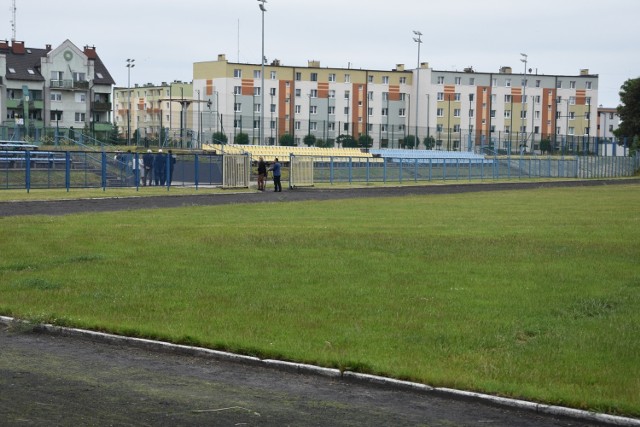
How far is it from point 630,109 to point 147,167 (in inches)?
2629

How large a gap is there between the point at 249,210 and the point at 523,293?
751 inches

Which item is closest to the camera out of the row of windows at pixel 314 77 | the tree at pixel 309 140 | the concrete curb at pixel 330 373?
the concrete curb at pixel 330 373

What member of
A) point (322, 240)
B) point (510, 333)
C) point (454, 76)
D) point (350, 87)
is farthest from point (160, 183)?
point (454, 76)

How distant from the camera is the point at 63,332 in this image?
10977 millimetres

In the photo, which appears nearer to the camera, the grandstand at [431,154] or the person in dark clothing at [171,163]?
the person in dark clothing at [171,163]

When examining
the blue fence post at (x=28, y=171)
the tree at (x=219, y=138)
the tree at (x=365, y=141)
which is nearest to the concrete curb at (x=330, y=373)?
the blue fence post at (x=28, y=171)

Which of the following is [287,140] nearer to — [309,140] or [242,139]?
[309,140]

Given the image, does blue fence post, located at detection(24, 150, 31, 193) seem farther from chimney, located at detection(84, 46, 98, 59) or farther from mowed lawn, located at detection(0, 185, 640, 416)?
chimney, located at detection(84, 46, 98, 59)

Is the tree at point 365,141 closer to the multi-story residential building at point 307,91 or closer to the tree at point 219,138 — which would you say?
the tree at point 219,138

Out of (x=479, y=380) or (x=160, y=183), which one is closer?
(x=479, y=380)

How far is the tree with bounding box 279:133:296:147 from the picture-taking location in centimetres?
7594

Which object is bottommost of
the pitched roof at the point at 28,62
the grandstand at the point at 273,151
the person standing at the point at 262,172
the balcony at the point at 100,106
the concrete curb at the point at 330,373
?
the concrete curb at the point at 330,373

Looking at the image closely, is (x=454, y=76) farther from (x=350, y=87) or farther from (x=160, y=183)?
(x=160, y=183)

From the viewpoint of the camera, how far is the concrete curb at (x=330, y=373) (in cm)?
757
